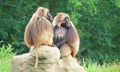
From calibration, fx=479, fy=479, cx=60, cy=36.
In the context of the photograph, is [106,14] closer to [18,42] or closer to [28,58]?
[18,42]

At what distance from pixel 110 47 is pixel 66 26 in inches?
696

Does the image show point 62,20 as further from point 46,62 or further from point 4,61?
point 4,61

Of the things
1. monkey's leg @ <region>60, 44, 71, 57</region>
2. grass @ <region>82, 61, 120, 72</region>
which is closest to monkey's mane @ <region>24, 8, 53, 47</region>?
monkey's leg @ <region>60, 44, 71, 57</region>

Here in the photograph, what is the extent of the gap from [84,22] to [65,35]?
1627cm

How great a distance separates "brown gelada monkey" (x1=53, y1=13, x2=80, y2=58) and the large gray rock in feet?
2.07

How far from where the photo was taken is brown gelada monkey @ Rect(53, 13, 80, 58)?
402 inches

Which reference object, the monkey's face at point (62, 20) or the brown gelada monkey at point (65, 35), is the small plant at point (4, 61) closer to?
the brown gelada monkey at point (65, 35)

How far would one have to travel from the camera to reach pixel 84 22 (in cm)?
2675

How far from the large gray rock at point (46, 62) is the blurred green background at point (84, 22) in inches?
522

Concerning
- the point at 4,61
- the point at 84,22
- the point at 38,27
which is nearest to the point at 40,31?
the point at 38,27

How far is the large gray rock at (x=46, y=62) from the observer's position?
8.90 meters

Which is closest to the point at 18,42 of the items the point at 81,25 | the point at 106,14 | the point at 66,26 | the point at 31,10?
the point at 31,10

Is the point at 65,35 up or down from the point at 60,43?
up

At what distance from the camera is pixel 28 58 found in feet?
29.9
